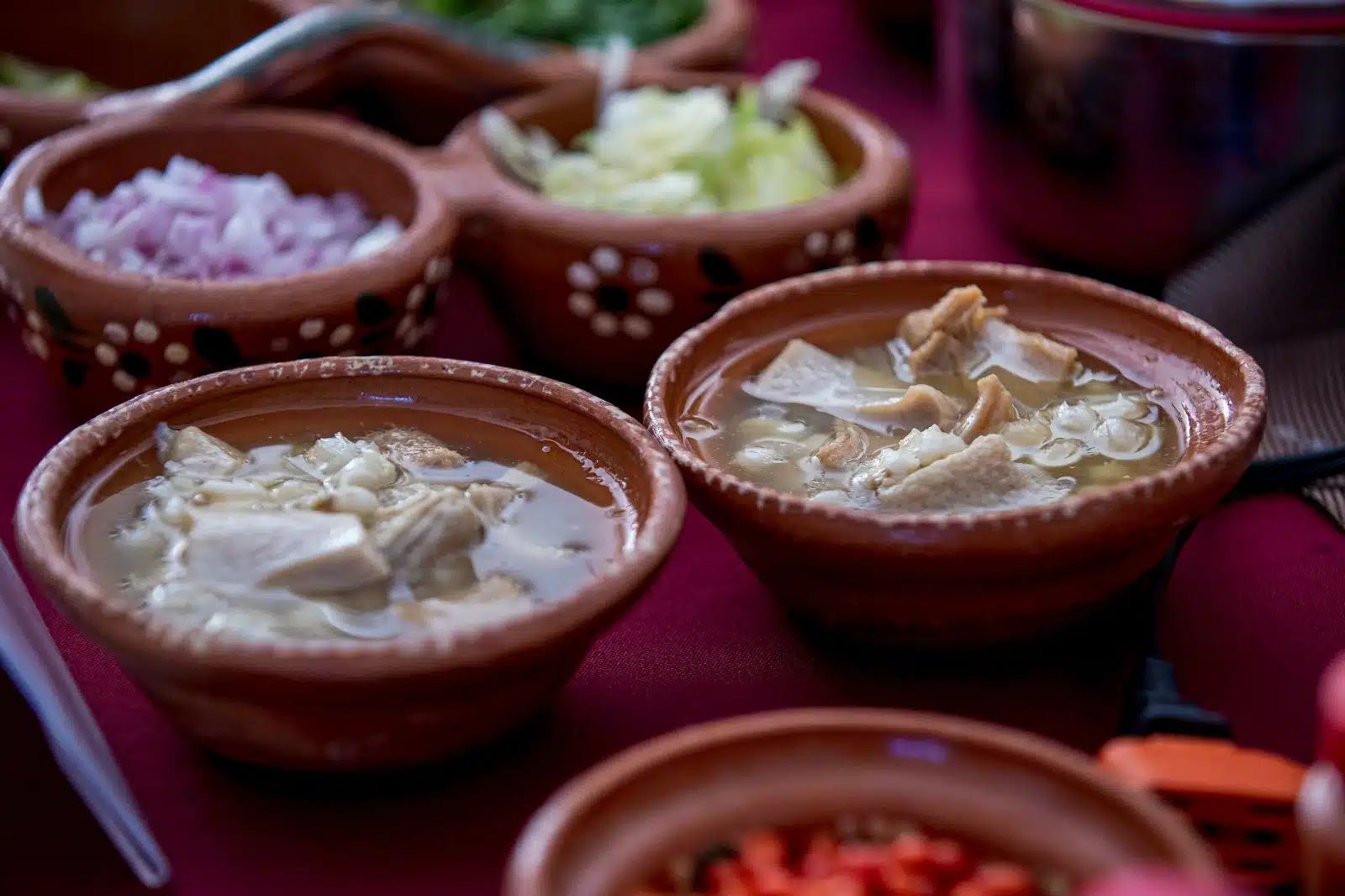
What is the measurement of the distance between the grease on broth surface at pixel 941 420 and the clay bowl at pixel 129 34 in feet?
4.86

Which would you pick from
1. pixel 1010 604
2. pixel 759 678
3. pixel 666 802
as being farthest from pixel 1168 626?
pixel 666 802

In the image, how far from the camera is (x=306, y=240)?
2035mm

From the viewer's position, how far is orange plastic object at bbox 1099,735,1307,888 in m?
1.13

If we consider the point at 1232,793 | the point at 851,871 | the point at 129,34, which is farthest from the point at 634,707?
the point at 129,34

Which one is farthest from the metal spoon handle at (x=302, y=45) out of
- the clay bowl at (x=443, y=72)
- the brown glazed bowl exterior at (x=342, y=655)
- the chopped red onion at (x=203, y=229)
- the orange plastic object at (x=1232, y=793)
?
the orange plastic object at (x=1232, y=793)

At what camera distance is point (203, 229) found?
195cm

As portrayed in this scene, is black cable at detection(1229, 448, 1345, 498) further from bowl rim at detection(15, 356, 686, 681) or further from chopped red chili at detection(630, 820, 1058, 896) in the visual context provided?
chopped red chili at detection(630, 820, 1058, 896)

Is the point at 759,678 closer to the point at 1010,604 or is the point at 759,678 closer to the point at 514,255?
the point at 1010,604

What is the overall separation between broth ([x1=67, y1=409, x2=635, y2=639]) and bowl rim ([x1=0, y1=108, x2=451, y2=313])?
28cm

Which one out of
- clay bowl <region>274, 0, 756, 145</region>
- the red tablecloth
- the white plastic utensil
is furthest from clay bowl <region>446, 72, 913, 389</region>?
the white plastic utensil

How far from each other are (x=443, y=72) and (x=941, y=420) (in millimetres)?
1270

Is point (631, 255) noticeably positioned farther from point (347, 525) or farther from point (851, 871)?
point (851, 871)

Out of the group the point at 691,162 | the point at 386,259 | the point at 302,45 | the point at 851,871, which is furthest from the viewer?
the point at 302,45

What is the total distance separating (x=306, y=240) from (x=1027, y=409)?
100 centimetres
